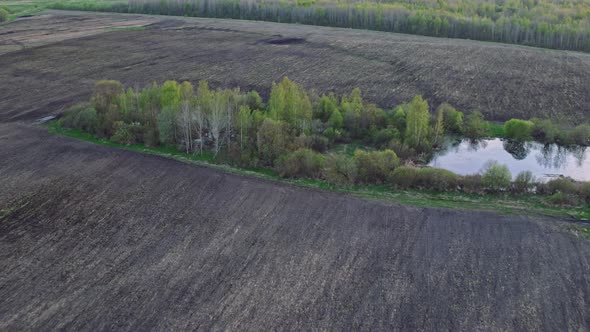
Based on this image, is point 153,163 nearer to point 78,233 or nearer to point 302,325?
point 78,233

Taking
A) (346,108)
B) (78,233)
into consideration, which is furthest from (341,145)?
(78,233)

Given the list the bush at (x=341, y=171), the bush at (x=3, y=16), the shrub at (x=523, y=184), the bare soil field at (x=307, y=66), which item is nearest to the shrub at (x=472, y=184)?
the shrub at (x=523, y=184)

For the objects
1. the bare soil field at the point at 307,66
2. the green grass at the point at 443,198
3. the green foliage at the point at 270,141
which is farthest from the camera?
the bare soil field at the point at 307,66

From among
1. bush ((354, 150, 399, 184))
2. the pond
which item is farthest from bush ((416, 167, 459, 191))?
the pond

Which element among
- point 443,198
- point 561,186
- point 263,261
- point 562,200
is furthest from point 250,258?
point 561,186

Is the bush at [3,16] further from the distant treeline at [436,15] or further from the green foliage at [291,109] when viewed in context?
the green foliage at [291,109]

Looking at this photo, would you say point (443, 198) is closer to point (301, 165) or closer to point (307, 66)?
point (301, 165)
